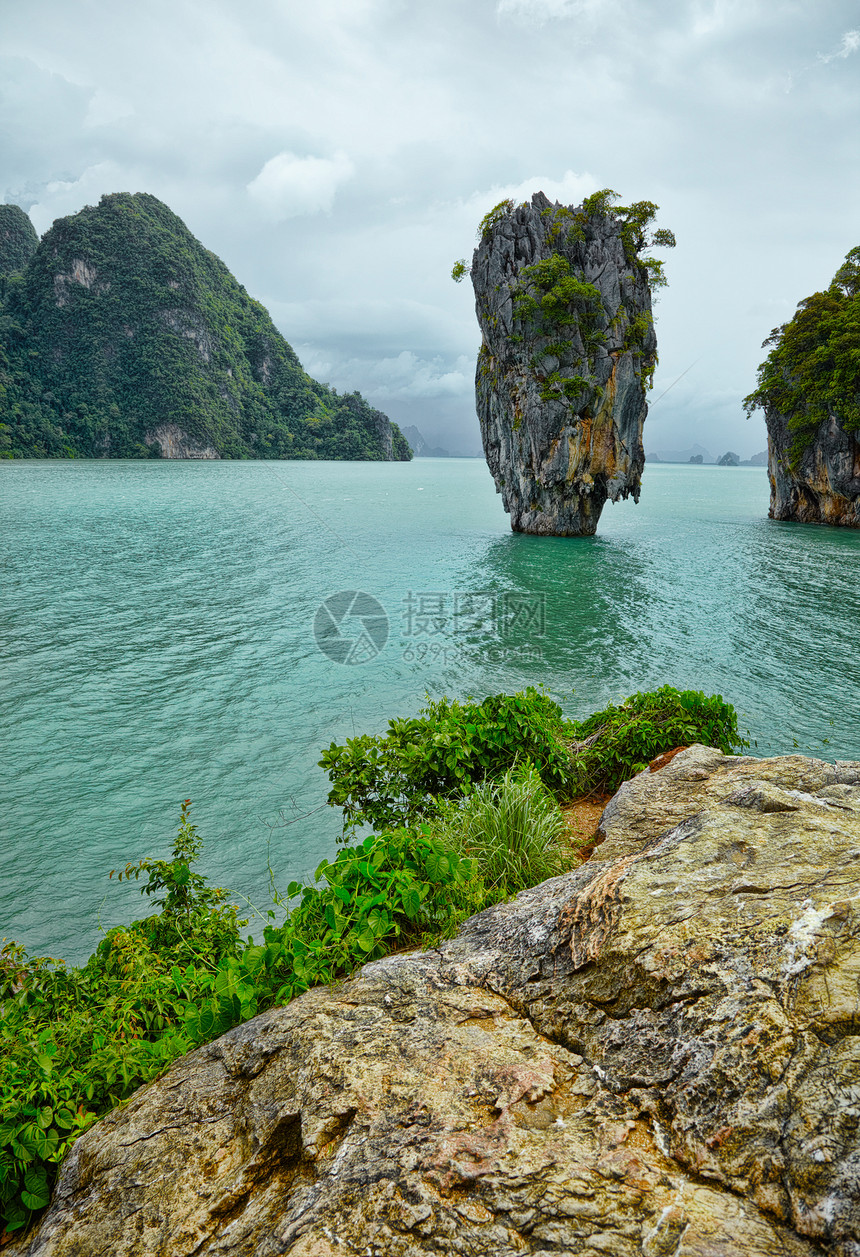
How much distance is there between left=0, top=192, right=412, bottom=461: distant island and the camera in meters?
124

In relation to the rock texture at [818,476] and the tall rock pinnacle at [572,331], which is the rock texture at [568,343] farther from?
the rock texture at [818,476]

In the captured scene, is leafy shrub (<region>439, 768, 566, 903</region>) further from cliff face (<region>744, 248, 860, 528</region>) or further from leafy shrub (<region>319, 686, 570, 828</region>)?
A: cliff face (<region>744, 248, 860, 528</region>)

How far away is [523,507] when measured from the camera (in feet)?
132

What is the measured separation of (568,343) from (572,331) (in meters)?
0.82

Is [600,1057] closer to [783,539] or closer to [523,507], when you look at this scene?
[523,507]

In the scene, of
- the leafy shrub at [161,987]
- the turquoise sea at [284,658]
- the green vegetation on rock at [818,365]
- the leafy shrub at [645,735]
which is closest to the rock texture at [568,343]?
the turquoise sea at [284,658]

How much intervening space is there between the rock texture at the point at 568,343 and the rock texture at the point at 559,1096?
36270 mm

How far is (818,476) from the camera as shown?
43250mm

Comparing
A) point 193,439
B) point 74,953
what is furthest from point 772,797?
point 193,439

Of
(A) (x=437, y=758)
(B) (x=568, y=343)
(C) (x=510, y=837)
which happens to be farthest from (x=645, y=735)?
(B) (x=568, y=343)

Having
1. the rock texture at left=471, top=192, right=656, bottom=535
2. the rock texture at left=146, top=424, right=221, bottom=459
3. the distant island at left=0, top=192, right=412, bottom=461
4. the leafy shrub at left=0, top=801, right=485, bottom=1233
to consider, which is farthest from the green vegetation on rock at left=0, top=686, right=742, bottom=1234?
the rock texture at left=146, top=424, right=221, bottom=459

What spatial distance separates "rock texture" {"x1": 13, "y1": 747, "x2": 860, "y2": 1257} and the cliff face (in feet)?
152

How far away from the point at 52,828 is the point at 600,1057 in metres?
8.83

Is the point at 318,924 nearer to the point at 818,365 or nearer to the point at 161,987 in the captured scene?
the point at 161,987
